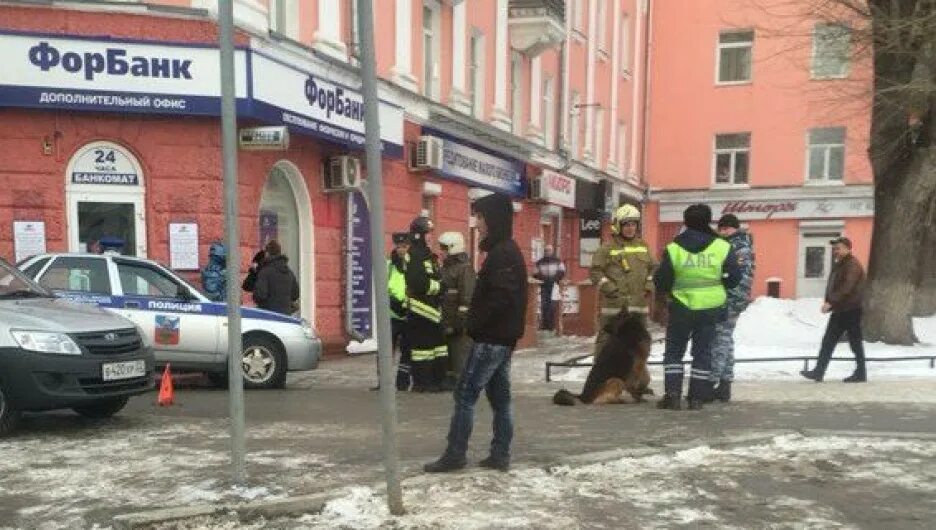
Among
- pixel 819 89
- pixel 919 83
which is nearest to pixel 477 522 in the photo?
pixel 919 83

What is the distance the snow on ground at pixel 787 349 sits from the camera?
456 inches

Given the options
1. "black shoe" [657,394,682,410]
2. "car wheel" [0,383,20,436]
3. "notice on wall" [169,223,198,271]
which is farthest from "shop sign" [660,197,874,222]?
"car wheel" [0,383,20,436]

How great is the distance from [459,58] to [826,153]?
59.4 ft

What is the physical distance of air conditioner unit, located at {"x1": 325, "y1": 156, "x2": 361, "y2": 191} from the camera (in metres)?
14.1

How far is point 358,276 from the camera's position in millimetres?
14992

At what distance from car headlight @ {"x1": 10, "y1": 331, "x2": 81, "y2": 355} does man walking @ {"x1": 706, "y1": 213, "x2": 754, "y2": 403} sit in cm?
589

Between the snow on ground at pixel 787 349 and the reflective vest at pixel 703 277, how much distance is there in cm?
383

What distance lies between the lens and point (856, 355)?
34.2 ft

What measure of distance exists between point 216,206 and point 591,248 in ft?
51.8

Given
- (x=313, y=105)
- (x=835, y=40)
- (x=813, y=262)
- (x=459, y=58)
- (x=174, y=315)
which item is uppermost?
(x=459, y=58)

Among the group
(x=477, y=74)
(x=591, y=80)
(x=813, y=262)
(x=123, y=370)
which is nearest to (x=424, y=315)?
(x=123, y=370)

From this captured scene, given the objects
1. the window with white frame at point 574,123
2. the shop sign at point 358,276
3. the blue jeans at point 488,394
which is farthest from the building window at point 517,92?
the blue jeans at point 488,394

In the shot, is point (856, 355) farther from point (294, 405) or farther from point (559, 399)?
point (294, 405)

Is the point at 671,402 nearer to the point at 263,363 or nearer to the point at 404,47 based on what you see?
the point at 263,363
